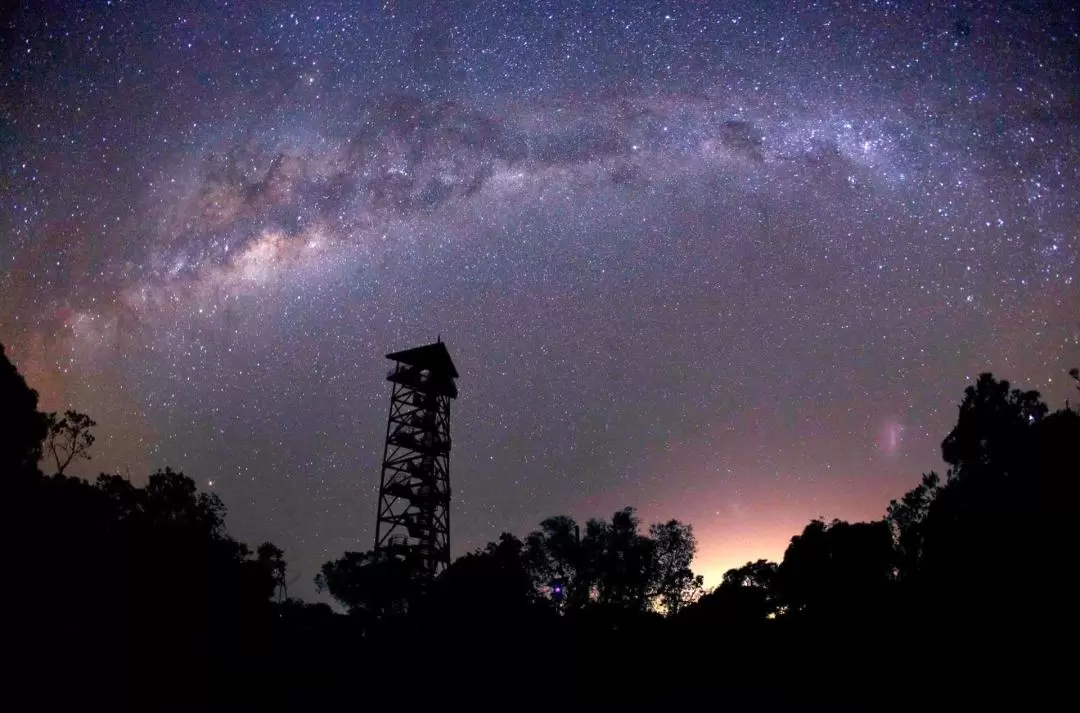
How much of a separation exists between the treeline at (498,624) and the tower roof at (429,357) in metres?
15.8

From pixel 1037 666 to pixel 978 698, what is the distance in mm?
1870

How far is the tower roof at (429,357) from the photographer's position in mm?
44875

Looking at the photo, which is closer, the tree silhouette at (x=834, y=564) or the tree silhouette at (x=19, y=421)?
the tree silhouette at (x=19, y=421)

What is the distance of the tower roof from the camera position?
4488 centimetres

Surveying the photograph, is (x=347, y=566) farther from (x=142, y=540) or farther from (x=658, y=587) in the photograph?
(x=142, y=540)

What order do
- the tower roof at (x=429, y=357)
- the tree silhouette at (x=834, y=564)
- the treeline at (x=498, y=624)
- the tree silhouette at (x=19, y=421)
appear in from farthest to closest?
the tower roof at (x=429, y=357) < the tree silhouette at (x=834, y=564) < the tree silhouette at (x=19, y=421) < the treeline at (x=498, y=624)

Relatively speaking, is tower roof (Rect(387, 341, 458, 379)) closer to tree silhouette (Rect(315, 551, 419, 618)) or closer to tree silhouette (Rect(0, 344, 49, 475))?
tree silhouette (Rect(315, 551, 419, 618))

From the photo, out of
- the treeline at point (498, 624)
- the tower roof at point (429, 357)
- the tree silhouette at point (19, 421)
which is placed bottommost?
the treeline at point (498, 624)

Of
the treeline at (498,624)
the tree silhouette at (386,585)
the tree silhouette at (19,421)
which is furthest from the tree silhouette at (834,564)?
the tree silhouette at (19,421)

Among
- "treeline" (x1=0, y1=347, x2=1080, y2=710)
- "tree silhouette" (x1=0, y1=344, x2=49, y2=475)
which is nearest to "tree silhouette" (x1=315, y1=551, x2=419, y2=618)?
"treeline" (x1=0, y1=347, x2=1080, y2=710)

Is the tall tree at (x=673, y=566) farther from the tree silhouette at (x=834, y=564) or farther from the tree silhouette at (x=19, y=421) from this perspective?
the tree silhouette at (x=19, y=421)

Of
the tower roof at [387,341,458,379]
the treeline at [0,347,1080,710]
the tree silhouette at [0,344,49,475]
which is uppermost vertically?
the tower roof at [387,341,458,379]

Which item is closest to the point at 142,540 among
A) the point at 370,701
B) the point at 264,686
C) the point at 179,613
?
the point at 179,613

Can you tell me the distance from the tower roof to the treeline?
51.9 ft
